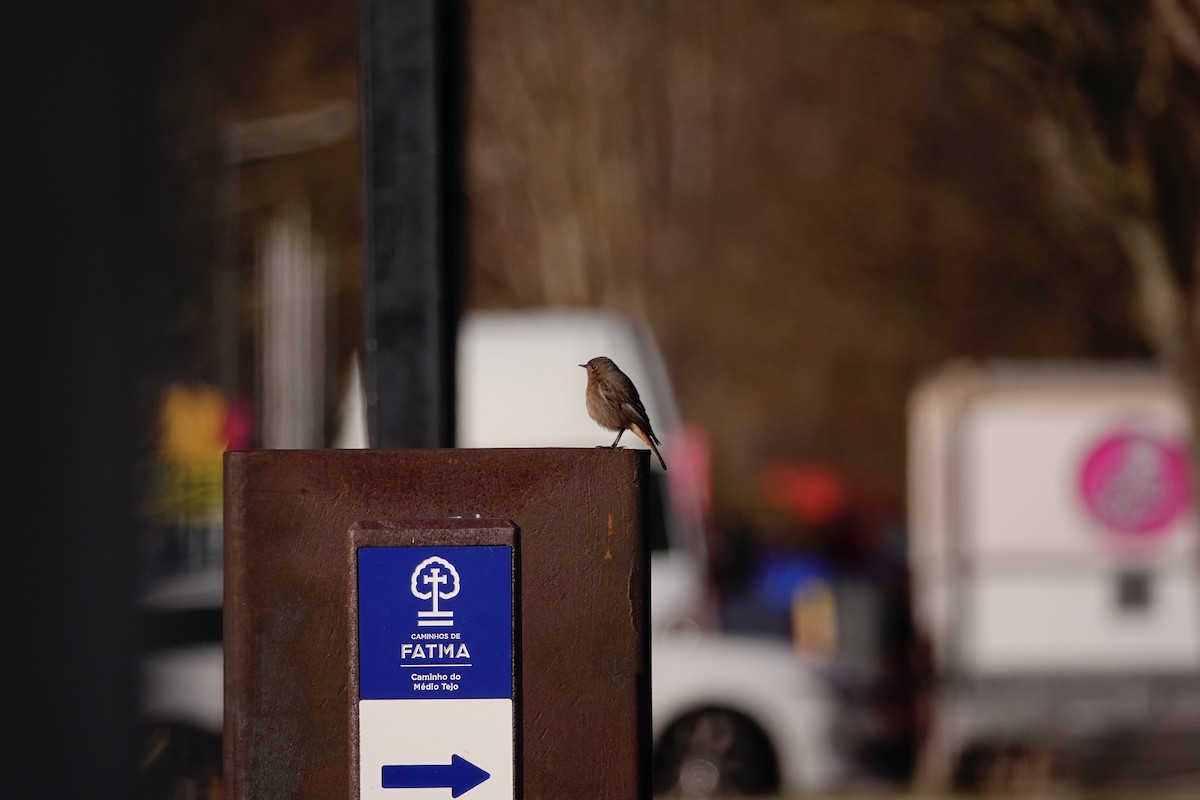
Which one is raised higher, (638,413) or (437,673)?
(638,413)

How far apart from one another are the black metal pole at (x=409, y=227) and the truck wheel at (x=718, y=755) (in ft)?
27.2

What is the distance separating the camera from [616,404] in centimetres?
364

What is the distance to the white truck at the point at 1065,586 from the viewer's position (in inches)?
547

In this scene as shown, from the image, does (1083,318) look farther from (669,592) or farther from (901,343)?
(669,592)

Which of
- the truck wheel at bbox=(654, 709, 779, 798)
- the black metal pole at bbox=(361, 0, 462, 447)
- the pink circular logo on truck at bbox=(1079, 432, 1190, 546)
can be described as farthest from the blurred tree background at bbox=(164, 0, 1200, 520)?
the black metal pole at bbox=(361, 0, 462, 447)

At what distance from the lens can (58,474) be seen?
13.6 feet

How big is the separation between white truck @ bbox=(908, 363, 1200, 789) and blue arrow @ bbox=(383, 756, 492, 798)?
11038 mm

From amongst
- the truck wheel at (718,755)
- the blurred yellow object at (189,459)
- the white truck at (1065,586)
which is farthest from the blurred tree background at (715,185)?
the truck wheel at (718,755)

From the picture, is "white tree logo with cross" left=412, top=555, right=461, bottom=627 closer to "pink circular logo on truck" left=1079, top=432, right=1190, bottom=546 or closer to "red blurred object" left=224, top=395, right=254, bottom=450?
"pink circular logo on truck" left=1079, top=432, right=1190, bottom=546

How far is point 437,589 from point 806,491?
107ft

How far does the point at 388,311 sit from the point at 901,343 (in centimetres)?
Answer: 2844

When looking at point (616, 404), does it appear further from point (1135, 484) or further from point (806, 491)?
point (806, 491)

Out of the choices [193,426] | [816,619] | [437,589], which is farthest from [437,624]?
[816,619]

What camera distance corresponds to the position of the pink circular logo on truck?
14.4 m
